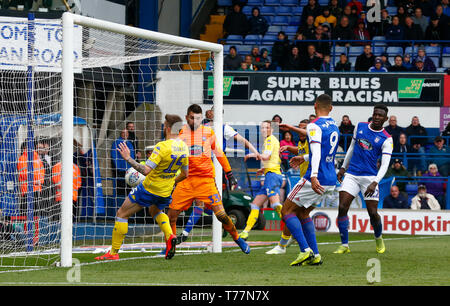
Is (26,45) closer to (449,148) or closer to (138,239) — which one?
(138,239)

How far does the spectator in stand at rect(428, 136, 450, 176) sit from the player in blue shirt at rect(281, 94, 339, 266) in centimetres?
1129

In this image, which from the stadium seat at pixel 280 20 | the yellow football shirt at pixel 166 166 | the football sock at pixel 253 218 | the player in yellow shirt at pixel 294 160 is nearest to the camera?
the yellow football shirt at pixel 166 166

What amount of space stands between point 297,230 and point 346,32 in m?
15.6

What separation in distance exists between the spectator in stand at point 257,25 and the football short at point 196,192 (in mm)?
15094

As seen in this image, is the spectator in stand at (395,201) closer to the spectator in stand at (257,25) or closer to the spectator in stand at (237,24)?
the spectator in stand at (257,25)

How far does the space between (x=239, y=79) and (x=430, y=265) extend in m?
13.8

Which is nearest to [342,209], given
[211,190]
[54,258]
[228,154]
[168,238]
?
[211,190]

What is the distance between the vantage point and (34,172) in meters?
13.6

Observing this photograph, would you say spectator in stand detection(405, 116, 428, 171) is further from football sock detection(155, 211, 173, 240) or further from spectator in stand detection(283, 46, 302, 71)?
football sock detection(155, 211, 173, 240)

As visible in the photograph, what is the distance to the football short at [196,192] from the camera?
11930mm

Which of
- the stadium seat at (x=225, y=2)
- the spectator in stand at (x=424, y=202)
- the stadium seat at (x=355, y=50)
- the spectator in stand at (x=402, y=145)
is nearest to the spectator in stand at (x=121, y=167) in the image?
the spectator in stand at (x=424, y=202)

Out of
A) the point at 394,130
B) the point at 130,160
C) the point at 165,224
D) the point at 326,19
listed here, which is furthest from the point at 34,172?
the point at 326,19

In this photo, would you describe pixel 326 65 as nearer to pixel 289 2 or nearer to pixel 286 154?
pixel 286 154

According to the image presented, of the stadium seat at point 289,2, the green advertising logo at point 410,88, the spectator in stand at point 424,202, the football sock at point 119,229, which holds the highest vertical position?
the stadium seat at point 289,2
